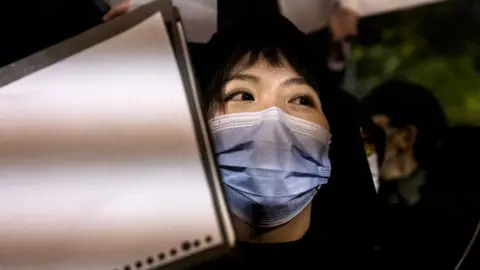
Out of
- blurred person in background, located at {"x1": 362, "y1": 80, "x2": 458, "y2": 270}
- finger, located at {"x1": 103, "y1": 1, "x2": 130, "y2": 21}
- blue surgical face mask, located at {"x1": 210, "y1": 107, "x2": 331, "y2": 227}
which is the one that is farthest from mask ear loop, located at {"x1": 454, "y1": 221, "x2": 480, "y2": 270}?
finger, located at {"x1": 103, "y1": 1, "x2": 130, "y2": 21}

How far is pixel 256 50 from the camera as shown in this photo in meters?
0.55

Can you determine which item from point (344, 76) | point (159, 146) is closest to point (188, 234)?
point (159, 146)

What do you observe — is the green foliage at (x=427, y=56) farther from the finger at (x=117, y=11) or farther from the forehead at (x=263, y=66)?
the finger at (x=117, y=11)

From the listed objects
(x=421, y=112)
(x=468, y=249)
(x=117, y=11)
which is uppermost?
(x=117, y=11)

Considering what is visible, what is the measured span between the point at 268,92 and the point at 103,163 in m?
0.14

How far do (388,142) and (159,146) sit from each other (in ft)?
0.67

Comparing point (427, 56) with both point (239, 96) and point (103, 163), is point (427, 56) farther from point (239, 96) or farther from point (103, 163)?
point (103, 163)

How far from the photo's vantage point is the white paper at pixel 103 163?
49 cm

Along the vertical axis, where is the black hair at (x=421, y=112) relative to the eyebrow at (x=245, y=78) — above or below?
below

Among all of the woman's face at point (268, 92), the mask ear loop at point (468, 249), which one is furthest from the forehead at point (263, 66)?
the mask ear loop at point (468, 249)

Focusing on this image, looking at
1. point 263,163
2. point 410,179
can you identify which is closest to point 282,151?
point 263,163

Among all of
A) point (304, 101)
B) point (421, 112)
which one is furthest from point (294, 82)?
point (421, 112)

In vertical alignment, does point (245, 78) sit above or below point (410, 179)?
above

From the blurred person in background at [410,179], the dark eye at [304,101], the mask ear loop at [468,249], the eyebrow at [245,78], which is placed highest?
the eyebrow at [245,78]
